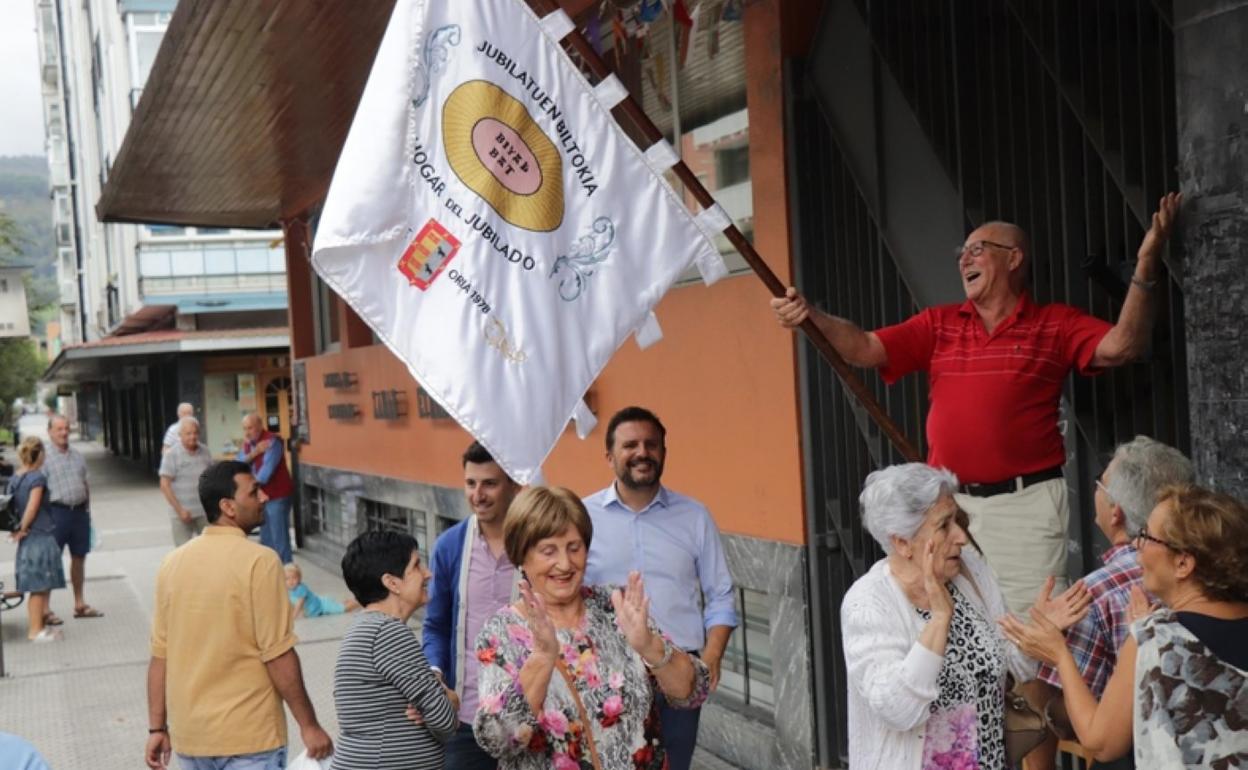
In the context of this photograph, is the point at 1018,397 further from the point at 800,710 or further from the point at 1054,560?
the point at 800,710

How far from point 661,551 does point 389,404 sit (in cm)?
913

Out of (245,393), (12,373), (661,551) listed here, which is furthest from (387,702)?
(12,373)

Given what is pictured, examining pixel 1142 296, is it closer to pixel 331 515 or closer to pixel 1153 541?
pixel 1153 541

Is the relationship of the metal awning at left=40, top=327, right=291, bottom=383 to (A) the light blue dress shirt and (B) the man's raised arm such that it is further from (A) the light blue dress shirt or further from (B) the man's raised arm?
(B) the man's raised arm

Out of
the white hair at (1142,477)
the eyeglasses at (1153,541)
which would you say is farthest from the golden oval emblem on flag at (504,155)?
the eyeglasses at (1153,541)

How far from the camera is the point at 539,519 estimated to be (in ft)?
12.8

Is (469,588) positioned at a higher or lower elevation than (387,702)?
higher

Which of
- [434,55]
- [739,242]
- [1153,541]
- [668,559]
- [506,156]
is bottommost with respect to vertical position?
[668,559]

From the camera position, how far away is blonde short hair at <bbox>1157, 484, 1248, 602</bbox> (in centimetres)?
304

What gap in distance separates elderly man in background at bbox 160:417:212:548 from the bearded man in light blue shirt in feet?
27.6

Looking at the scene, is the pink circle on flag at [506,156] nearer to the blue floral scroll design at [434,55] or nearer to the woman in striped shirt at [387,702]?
the blue floral scroll design at [434,55]

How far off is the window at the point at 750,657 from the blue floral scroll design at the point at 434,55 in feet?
12.8

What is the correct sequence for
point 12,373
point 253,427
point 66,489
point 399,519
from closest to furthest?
point 66,489 → point 253,427 → point 399,519 → point 12,373

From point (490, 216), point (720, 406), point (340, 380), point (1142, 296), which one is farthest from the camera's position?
point (340, 380)
